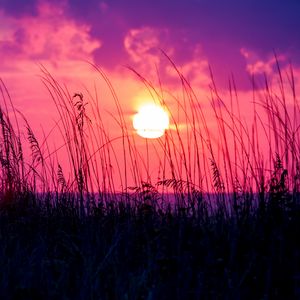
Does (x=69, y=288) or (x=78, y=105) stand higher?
(x=78, y=105)

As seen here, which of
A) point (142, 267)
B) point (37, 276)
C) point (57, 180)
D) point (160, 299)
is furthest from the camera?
point (57, 180)

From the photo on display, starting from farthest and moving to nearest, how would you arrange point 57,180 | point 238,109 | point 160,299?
point 57,180, point 238,109, point 160,299

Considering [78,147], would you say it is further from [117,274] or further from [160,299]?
[160,299]

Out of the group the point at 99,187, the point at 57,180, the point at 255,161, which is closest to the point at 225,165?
the point at 255,161

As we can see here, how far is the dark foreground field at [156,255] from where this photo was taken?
2746 millimetres

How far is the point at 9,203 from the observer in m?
5.18

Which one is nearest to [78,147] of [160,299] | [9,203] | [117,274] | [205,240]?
[9,203]

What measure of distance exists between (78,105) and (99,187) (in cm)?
64

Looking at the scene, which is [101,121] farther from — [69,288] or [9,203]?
[69,288]

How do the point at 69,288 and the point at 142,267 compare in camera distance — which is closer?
the point at 69,288

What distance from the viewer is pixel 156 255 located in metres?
3.19

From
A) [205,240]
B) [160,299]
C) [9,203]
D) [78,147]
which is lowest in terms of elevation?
[160,299]

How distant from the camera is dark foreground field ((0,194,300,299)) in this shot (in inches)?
108

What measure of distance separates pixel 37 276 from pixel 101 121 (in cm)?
267
